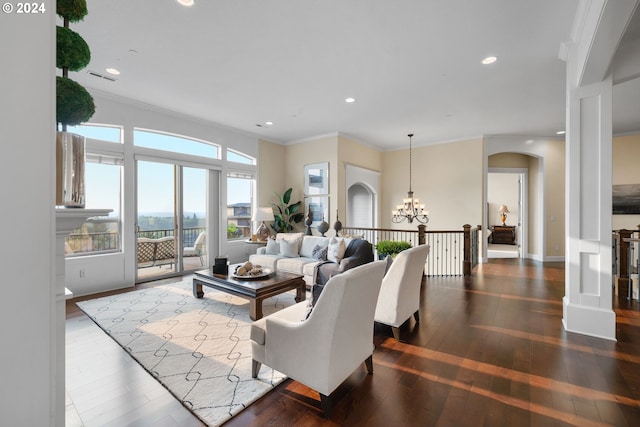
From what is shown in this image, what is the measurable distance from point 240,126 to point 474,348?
19.0ft

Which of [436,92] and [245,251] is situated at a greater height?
[436,92]

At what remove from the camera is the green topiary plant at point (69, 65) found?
3.29 ft

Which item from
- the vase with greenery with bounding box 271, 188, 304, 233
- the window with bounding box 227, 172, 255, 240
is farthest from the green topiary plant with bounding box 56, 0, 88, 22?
the vase with greenery with bounding box 271, 188, 304, 233

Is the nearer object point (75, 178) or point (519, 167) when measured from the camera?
point (75, 178)

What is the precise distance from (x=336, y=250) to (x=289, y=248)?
1.04m

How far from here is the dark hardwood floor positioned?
1.89 m

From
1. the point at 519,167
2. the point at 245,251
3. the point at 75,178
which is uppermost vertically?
the point at 519,167

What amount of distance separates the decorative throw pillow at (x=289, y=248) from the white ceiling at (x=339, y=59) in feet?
8.08

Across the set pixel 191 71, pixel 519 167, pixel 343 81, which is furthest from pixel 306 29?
pixel 519 167

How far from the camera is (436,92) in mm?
4527

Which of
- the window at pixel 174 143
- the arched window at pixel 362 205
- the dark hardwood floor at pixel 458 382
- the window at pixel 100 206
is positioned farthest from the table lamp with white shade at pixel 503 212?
the window at pixel 100 206

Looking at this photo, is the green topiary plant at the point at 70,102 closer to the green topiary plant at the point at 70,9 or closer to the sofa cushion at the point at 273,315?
the green topiary plant at the point at 70,9

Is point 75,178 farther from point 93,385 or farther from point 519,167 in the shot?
point 519,167

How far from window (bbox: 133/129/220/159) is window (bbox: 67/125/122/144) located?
9.8 inches
